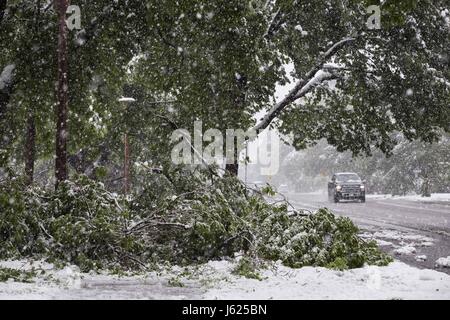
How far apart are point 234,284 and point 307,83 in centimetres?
1271

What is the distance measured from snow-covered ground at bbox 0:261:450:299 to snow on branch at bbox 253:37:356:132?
978cm

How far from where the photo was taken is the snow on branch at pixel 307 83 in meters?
17.3

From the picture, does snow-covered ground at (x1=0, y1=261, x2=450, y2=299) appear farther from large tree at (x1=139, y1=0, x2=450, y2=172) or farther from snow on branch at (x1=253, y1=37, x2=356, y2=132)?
snow on branch at (x1=253, y1=37, x2=356, y2=132)

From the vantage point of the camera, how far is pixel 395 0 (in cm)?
746

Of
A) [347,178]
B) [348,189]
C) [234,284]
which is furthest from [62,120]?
[347,178]

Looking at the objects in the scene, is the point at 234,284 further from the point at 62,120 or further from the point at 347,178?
the point at 347,178

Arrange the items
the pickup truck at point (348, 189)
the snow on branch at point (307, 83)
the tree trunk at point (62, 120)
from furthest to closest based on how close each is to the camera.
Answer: the pickup truck at point (348, 189) < the snow on branch at point (307, 83) < the tree trunk at point (62, 120)

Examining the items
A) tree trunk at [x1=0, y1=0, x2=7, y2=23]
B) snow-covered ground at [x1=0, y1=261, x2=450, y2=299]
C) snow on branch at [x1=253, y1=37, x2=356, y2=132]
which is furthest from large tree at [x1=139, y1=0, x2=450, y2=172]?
snow-covered ground at [x1=0, y1=261, x2=450, y2=299]

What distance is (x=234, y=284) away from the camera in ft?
24.7

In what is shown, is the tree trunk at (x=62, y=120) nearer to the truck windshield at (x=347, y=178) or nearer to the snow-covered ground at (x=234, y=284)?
the snow-covered ground at (x=234, y=284)

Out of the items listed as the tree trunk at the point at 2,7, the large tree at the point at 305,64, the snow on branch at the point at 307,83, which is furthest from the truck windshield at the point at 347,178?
the tree trunk at the point at 2,7

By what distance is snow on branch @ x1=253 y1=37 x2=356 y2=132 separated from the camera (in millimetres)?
17328

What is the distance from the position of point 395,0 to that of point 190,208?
485cm

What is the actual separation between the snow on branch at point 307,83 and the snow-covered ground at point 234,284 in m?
9.78
